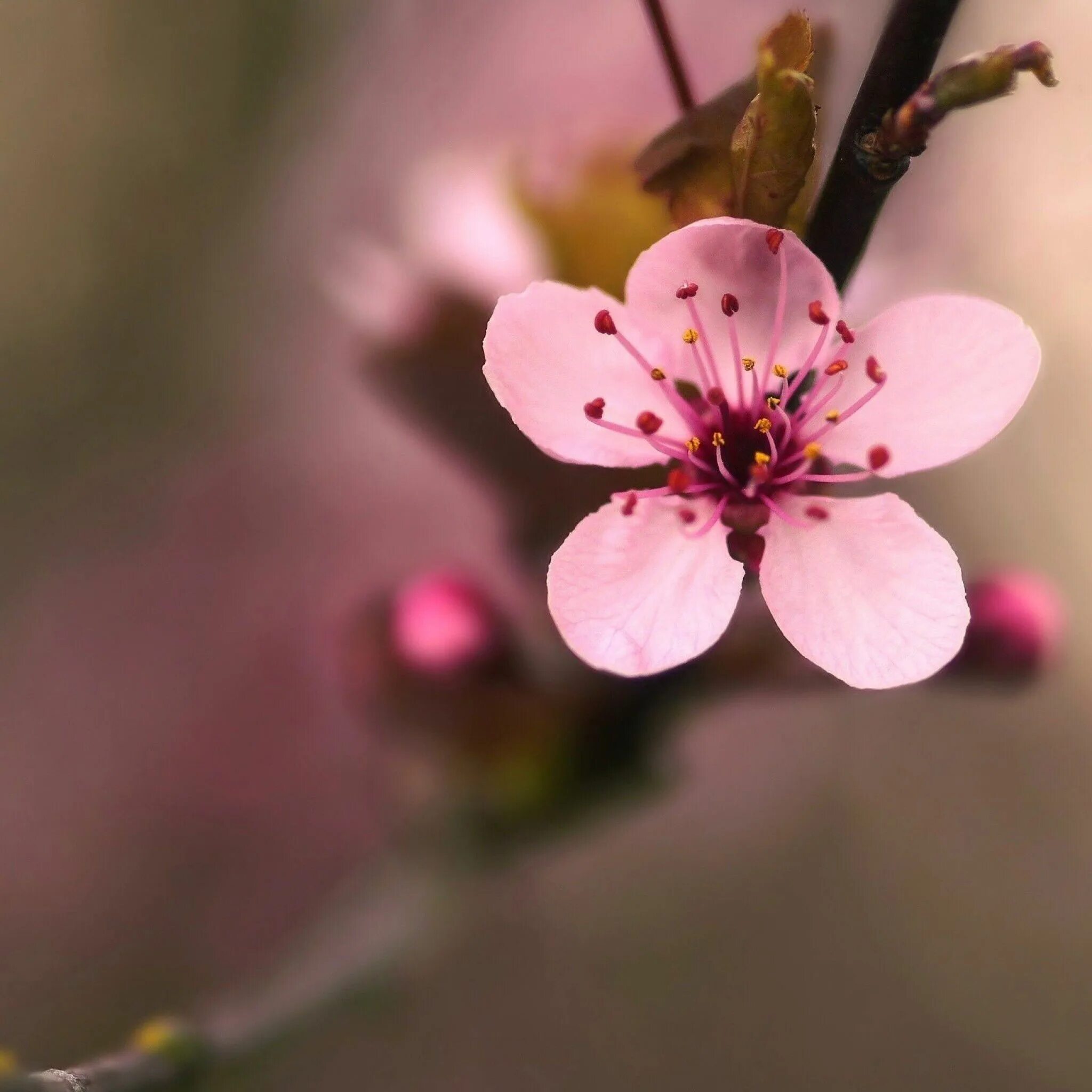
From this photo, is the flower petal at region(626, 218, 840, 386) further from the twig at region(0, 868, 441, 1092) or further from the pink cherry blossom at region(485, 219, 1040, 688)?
the twig at region(0, 868, 441, 1092)

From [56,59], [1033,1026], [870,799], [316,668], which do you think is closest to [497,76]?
[56,59]

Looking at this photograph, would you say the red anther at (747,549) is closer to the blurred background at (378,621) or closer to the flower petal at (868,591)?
the flower petal at (868,591)

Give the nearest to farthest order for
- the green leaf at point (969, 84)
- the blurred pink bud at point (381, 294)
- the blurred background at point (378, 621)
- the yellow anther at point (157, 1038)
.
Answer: the green leaf at point (969, 84)
the yellow anther at point (157, 1038)
the blurred pink bud at point (381, 294)
the blurred background at point (378, 621)

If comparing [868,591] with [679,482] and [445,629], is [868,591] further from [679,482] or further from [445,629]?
[445,629]

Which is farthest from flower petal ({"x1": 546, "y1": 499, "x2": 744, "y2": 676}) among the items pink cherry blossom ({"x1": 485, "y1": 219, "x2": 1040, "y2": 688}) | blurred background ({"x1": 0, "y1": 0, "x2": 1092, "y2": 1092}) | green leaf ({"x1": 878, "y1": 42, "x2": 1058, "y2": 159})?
blurred background ({"x1": 0, "y1": 0, "x2": 1092, "y2": 1092})

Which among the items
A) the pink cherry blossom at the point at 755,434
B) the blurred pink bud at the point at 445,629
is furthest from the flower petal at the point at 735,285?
the blurred pink bud at the point at 445,629

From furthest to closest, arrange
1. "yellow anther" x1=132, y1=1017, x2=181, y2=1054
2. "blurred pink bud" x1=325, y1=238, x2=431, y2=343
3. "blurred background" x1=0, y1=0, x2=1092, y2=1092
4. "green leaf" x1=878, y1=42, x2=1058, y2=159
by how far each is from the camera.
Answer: "blurred background" x1=0, y1=0, x2=1092, y2=1092 < "blurred pink bud" x1=325, y1=238, x2=431, y2=343 < "yellow anther" x1=132, y1=1017, x2=181, y2=1054 < "green leaf" x1=878, y1=42, x2=1058, y2=159
